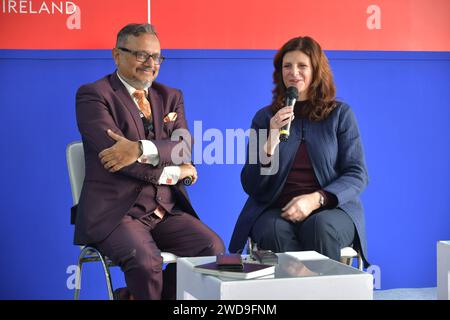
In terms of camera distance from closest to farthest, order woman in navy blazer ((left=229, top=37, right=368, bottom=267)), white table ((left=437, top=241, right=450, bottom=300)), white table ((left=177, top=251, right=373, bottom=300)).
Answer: white table ((left=177, top=251, right=373, bottom=300)), white table ((left=437, top=241, right=450, bottom=300)), woman in navy blazer ((left=229, top=37, right=368, bottom=267))

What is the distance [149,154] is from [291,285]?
1073 millimetres

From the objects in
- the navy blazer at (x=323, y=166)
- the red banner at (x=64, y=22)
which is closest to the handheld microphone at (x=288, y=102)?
the navy blazer at (x=323, y=166)

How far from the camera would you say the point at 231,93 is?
4.14m

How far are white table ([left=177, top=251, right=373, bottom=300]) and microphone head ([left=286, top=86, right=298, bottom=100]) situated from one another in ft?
3.14

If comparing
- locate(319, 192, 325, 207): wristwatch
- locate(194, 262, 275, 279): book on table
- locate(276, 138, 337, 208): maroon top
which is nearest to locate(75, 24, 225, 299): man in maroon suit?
locate(276, 138, 337, 208): maroon top

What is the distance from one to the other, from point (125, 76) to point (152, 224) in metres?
0.71

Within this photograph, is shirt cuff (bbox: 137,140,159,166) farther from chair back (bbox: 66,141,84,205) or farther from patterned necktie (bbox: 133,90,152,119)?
chair back (bbox: 66,141,84,205)

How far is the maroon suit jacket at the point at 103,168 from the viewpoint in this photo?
3.06m

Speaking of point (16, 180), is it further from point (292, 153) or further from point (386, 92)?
point (386, 92)

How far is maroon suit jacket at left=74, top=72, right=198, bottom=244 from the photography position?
3057 mm
